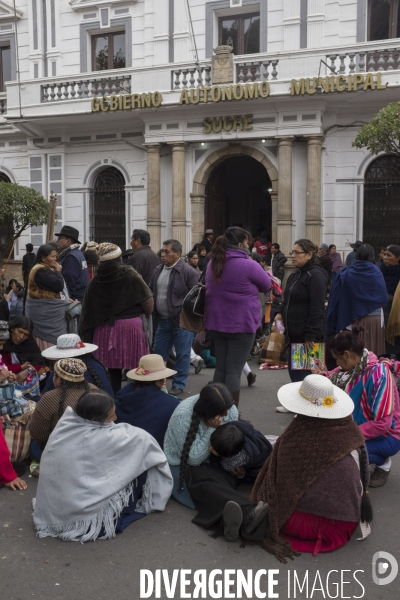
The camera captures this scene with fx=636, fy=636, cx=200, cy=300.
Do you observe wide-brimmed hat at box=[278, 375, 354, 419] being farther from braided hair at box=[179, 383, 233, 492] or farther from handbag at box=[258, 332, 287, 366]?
handbag at box=[258, 332, 287, 366]

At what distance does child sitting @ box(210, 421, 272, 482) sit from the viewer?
4.24 m

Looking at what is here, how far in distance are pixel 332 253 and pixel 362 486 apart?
414 inches

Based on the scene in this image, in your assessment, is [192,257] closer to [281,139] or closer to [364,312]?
[364,312]

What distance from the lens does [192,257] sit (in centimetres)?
948

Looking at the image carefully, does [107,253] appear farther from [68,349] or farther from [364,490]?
[364,490]

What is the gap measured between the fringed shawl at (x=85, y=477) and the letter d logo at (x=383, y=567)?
1.47 meters

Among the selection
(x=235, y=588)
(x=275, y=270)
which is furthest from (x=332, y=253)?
(x=235, y=588)

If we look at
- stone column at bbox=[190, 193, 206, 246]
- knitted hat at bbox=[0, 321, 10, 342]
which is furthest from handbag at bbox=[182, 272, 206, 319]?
stone column at bbox=[190, 193, 206, 246]

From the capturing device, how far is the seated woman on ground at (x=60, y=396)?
4.59 meters

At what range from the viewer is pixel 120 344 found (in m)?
5.98

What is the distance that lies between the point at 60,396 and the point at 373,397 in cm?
223

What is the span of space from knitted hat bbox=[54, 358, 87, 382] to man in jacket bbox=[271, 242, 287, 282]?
9.98 m

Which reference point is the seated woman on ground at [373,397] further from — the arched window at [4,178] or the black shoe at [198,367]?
the arched window at [4,178]

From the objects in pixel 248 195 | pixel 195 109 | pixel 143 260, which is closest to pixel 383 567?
pixel 143 260
